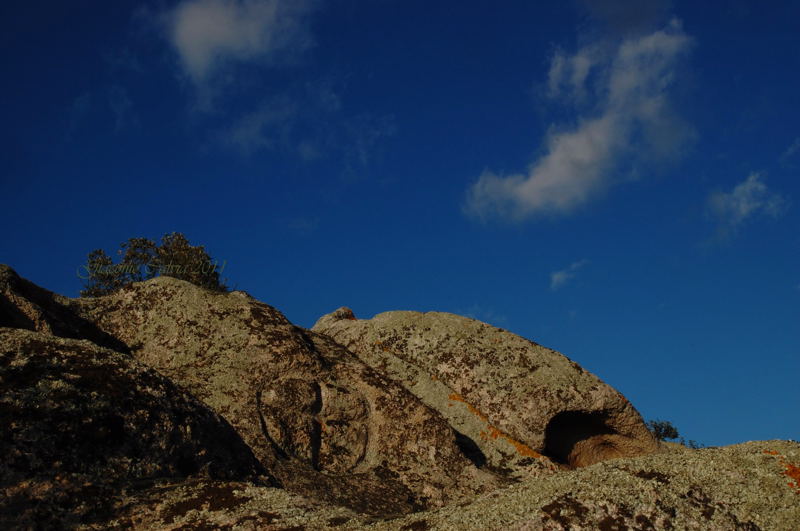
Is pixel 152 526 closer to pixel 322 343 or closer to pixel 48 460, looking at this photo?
pixel 48 460

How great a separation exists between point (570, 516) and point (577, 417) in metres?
19.1

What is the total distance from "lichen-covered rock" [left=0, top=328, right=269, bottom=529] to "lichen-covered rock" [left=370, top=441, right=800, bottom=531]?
5472mm

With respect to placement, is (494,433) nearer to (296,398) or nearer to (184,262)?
(296,398)

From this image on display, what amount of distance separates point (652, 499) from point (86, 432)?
433 inches

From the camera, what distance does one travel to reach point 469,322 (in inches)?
1201

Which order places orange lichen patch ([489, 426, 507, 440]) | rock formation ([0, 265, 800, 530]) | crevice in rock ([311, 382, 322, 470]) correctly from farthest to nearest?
orange lichen patch ([489, 426, 507, 440]), crevice in rock ([311, 382, 322, 470]), rock formation ([0, 265, 800, 530])

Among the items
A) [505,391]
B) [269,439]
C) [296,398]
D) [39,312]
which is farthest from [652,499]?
[39,312]

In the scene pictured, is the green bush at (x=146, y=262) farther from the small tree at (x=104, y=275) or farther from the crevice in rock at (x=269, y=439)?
the crevice in rock at (x=269, y=439)

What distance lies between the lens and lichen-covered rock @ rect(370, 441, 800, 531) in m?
10.1

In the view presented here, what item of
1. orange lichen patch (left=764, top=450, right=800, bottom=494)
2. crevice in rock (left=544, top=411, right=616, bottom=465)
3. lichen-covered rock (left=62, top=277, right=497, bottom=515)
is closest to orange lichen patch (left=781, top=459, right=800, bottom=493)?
orange lichen patch (left=764, top=450, right=800, bottom=494)

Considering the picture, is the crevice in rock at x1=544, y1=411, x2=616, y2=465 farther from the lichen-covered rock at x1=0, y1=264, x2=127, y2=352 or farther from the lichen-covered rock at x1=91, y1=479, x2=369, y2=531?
the lichen-covered rock at x1=0, y1=264, x2=127, y2=352

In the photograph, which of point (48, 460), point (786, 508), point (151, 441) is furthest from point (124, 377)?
point (786, 508)

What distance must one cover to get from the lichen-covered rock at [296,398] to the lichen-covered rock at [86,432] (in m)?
4.33

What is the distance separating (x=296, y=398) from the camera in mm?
21719
